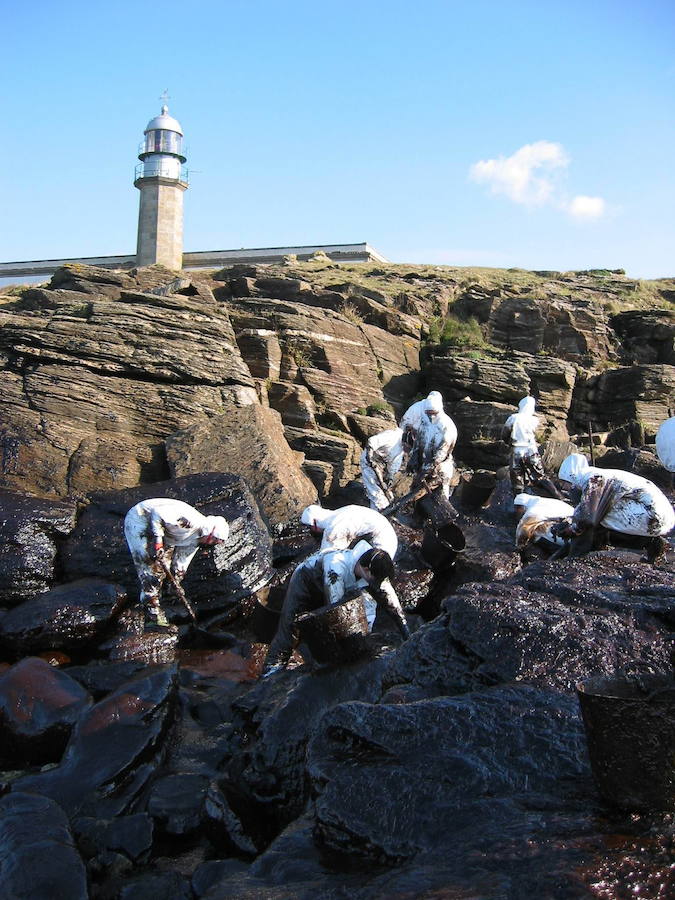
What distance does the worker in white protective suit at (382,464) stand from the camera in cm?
1320

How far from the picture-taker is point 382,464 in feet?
43.6

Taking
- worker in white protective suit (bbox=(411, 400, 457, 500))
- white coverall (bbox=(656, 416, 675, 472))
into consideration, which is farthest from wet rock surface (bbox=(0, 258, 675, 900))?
white coverall (bbox=(656, 416, 675, 472))

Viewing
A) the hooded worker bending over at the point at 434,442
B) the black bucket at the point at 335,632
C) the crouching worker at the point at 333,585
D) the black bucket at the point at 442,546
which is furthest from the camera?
the hooded worker bending over at the point at 434,442

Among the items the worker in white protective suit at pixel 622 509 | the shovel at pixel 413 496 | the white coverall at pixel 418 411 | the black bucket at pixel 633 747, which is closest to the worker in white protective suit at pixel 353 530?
the worker in white protective suit at pixel 622 509

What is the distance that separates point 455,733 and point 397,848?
2.62ft

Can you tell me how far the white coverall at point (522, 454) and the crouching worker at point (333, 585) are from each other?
860cm

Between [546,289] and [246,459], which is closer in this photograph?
[246,459]

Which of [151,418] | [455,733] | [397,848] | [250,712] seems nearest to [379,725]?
[455,733]

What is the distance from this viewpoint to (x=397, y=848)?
3447 mm

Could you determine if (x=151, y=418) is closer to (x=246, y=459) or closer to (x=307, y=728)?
(x=246, y=459)

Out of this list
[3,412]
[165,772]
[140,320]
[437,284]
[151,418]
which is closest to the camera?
[165,772]

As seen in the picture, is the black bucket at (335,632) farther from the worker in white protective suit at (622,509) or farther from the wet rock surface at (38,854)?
the worker in white protective suit at (622,509)

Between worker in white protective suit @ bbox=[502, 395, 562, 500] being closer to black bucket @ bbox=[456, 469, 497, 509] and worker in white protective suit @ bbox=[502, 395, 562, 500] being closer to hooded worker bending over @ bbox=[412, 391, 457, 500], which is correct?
black bucket @ bbox=[456, 469, 497, 509]

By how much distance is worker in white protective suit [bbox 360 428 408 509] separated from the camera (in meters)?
13.2
